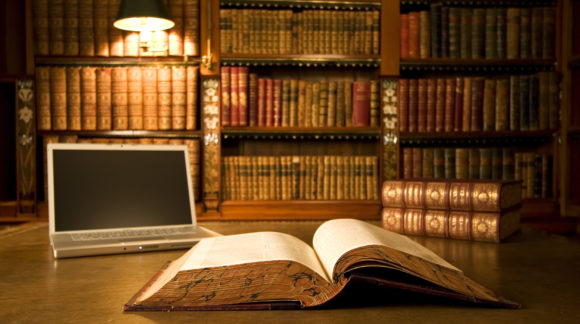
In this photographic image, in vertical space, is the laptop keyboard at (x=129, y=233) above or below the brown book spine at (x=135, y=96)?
below

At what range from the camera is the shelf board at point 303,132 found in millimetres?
2773

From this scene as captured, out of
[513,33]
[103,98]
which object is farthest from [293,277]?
[513,33]

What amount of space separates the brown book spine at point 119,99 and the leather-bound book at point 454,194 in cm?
179

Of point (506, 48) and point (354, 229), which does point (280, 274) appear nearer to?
point (354, 229)

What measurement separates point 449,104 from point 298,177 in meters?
0.93

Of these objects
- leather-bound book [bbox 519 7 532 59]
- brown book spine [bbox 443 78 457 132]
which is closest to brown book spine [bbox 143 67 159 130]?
brown book spine [bbox 443 78 457 132]

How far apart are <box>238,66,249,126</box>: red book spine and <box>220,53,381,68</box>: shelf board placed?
0.06 m

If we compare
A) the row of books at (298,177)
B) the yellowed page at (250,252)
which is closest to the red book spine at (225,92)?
the row of books at (298,177)

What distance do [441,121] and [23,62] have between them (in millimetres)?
2458

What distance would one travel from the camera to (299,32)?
9.11 ft

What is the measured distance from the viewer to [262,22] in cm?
274

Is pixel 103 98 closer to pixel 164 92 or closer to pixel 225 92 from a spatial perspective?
pixel 164 92

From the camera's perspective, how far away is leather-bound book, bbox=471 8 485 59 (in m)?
2.81

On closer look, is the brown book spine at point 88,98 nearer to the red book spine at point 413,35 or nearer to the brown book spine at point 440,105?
the red book spine at point 413,35
